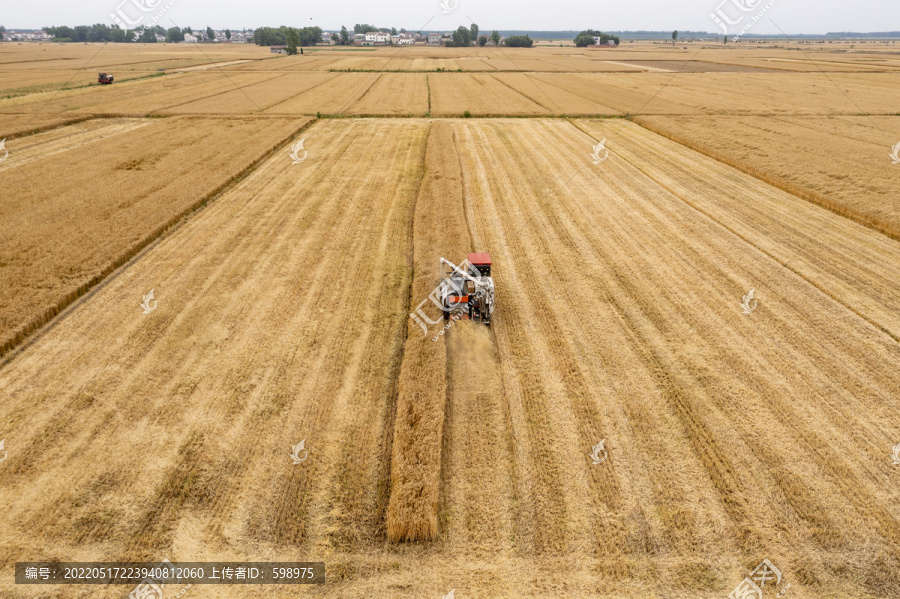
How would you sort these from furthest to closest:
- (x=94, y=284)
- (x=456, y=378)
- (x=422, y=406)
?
(x=94, y=284) → (x=456, y=378) → (x=422, y=406)

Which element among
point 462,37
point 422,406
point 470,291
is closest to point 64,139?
point 470,291

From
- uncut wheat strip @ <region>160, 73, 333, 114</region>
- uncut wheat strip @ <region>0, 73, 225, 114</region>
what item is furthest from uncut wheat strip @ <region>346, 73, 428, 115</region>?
uncut wheat strip @ <region>0, 73, 225, 114</region>

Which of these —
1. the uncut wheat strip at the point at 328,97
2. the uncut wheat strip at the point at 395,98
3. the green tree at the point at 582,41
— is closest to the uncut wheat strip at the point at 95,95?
the uncut wheat strip at the point at 328,97

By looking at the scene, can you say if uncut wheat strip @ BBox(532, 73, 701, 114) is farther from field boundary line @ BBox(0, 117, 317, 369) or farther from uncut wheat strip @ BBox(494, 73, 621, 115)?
field boundary line @ BBox(0, 117, 317, 369)

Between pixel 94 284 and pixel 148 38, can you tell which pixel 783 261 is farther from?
pixel 148 38

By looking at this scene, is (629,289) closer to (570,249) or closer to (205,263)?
(570,249)

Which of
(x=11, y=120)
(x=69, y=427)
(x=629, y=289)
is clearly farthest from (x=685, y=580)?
(x=11, y=120)

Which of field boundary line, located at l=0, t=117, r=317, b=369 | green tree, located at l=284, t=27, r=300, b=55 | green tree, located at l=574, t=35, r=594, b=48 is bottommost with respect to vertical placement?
field boundary line, located at l=0, t=117, r=317, b=369
